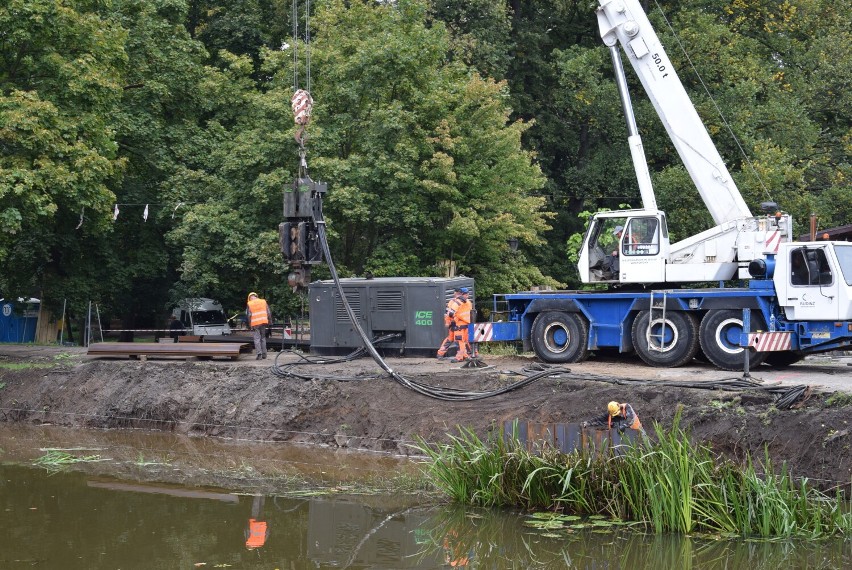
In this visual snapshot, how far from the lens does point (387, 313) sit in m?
23.8

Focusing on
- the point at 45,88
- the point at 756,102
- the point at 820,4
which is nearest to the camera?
the point at 45,88

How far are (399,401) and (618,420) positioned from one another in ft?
22.3

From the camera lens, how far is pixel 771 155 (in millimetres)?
33125

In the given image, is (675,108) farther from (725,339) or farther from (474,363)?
(474,363)

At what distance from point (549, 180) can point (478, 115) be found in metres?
10.2

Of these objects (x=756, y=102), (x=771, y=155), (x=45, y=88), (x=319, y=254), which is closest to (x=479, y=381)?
(x=319, y=254)

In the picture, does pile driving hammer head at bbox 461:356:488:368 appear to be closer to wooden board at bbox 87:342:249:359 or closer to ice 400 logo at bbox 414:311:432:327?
ice 400 logo at bbox 414:311:432:327

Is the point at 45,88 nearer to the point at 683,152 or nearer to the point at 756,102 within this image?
the point at 683,152

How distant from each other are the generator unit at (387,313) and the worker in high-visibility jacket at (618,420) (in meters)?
9.17

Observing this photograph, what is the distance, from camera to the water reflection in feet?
38.1

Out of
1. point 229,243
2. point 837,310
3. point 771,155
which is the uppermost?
point 771,155

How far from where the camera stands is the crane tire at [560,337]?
21938 millimetres

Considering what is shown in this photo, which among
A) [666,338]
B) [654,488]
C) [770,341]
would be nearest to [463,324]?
[666,338]

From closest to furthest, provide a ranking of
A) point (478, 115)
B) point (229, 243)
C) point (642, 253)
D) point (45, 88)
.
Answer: point (642, 253), point (45, 88), point (229, 243), point (478, 115)
